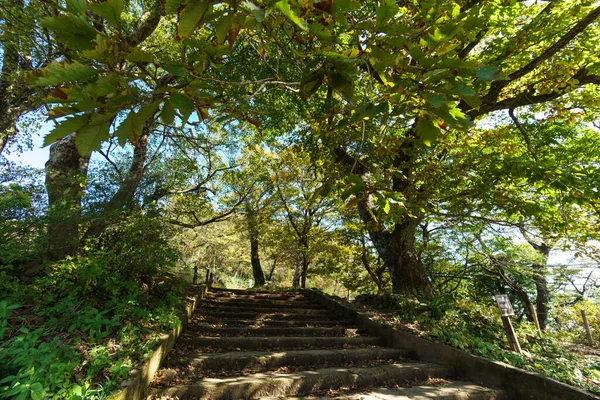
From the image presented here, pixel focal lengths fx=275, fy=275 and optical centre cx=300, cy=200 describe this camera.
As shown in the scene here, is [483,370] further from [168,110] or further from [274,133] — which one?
[274,133]

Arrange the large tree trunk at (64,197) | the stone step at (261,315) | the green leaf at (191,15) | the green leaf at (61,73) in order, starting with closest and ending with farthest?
the green leaf at (61,73), the green leaf at (191,15), the large tree trunk at (64,197), the stone step at (261,315)

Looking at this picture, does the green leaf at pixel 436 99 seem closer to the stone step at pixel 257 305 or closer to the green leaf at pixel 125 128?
the green leaf at pixel 125 128

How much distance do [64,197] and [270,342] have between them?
148 inches

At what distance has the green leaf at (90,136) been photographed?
81 cm

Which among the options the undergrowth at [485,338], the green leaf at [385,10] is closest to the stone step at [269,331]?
the undergrowth at [485,338]

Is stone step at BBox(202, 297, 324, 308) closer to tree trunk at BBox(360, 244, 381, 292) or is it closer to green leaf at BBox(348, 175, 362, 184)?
tree trunk at BBox(360, 244, 381, 292)

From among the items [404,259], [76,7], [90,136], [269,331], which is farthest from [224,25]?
[404,259]

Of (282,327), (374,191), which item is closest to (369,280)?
(282,327)

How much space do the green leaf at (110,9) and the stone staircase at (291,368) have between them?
2965mm

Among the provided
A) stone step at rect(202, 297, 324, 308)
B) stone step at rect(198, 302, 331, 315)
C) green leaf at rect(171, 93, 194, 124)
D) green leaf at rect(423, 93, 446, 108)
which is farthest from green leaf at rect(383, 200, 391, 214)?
stone step at rect(202, 297, 324, 308)

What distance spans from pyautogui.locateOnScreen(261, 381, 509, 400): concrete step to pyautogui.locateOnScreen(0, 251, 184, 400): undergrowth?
154 cm

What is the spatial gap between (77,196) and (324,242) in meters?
8.98

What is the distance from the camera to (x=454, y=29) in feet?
3.44

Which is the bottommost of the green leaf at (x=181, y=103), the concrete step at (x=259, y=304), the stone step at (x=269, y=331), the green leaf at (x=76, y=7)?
the stone step at (x=269, y=331)
